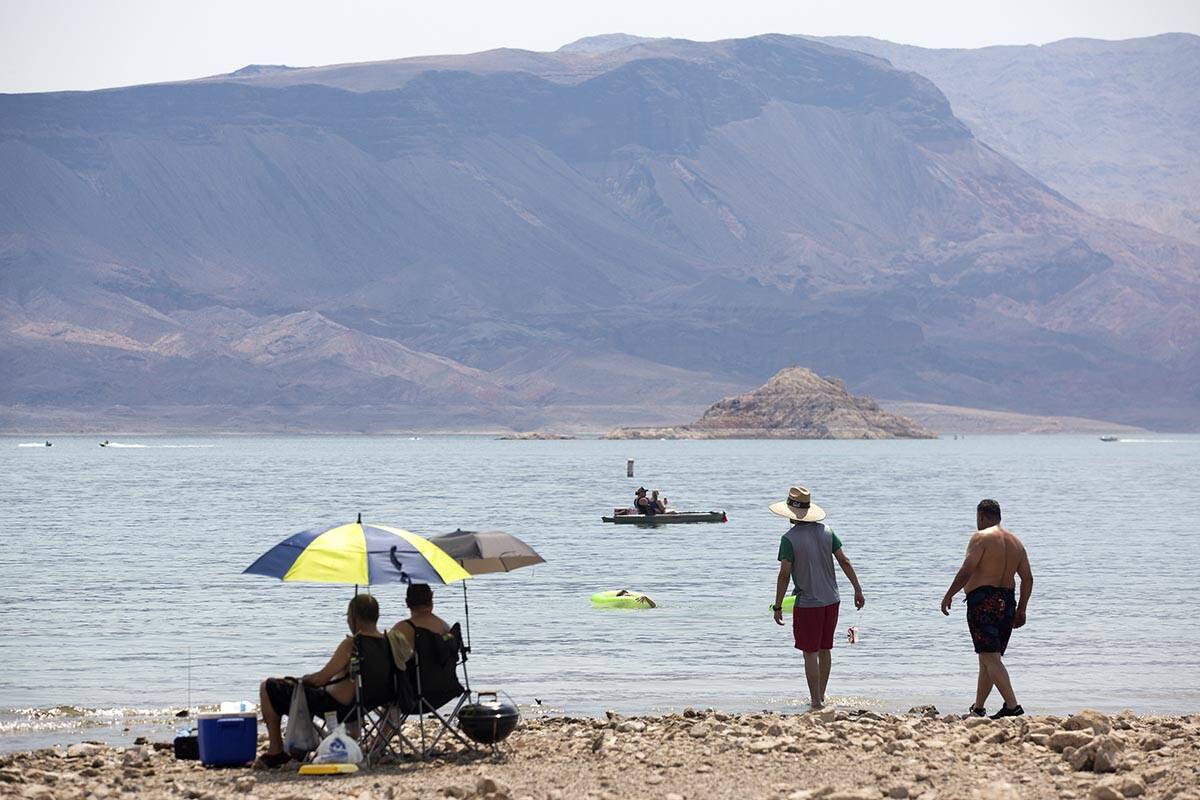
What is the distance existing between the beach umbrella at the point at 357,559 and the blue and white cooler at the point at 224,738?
123 cm

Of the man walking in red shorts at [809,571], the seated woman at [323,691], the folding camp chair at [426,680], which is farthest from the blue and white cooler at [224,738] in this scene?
the man walking in red shorts at [809,571]

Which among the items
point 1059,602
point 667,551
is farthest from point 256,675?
point 667,551

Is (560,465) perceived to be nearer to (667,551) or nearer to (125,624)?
(667,551)

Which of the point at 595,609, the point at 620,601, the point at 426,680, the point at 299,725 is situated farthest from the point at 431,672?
the point at 620,601

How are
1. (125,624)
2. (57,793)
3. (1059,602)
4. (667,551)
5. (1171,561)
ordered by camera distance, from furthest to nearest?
(667,551) → (1171,561) → (1059,602) → (125,624) → (57,793)

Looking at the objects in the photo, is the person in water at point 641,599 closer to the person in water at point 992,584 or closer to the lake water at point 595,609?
the lake water at point 595,609

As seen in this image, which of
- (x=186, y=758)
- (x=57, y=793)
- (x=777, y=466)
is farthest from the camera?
(x=777, y=466)

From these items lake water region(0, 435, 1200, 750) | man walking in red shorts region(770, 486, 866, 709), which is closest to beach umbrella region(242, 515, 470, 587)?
man walking in red shorts region(770, 486, 866, 709)

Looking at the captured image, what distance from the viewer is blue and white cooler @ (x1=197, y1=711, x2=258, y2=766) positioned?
52.3ft

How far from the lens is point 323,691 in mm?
15781

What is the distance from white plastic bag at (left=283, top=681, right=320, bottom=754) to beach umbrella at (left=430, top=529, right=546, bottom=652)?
83.6 inches

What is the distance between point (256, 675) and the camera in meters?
24.8

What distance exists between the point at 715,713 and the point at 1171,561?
32385 mm

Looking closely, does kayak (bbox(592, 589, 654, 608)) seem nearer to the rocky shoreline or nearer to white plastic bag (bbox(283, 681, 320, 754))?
the rocky shoreline
